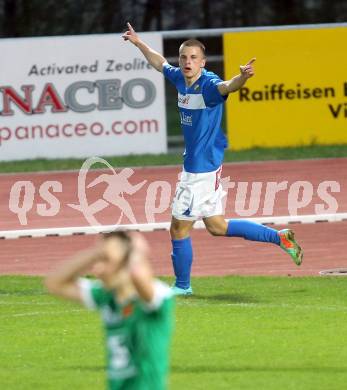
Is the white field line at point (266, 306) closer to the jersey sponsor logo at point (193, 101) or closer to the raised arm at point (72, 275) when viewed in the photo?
the jersey sponsor logo at point (193, 101)

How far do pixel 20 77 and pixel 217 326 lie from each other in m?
16.1

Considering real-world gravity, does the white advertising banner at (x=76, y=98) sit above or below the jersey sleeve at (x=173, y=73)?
below

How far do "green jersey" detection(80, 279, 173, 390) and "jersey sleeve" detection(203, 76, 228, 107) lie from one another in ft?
21.8

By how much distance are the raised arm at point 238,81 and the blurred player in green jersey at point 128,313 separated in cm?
595

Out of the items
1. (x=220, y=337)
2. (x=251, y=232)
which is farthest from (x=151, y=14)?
(x=220, y=337)

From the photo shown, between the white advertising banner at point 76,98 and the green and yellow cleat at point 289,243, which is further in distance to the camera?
the white advertising banner at point 76,98

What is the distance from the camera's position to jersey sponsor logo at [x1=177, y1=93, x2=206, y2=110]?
528 inches

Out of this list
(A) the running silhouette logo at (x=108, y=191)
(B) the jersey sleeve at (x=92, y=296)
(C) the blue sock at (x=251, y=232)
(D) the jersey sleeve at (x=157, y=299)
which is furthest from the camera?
(A) the running silhouette logo at (x=108, y=191)

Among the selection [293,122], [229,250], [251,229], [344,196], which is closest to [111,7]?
[293,122]

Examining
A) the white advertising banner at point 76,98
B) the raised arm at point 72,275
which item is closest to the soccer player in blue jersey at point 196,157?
the raised arm at point 72,275

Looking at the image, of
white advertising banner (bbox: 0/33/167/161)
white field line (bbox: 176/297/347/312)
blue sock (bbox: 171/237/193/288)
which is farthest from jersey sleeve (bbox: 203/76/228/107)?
white advertising banner (bbox: 0/33/167/161)

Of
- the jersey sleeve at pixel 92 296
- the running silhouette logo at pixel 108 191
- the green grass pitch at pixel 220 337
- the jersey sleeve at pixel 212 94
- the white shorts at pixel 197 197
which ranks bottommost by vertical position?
the running silhouette logo at pixel 108 191

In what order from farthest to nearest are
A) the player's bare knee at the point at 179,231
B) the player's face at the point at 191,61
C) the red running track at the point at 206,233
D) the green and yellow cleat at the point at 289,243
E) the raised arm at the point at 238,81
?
the red running track at the point at 206,233
the green and yellow cleat at the point at 289,243
the player's bare knee at the point at 179,231
the player's face at the point at 191,61
the raised arm at the point at 238,81

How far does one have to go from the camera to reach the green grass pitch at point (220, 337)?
10.2 m
